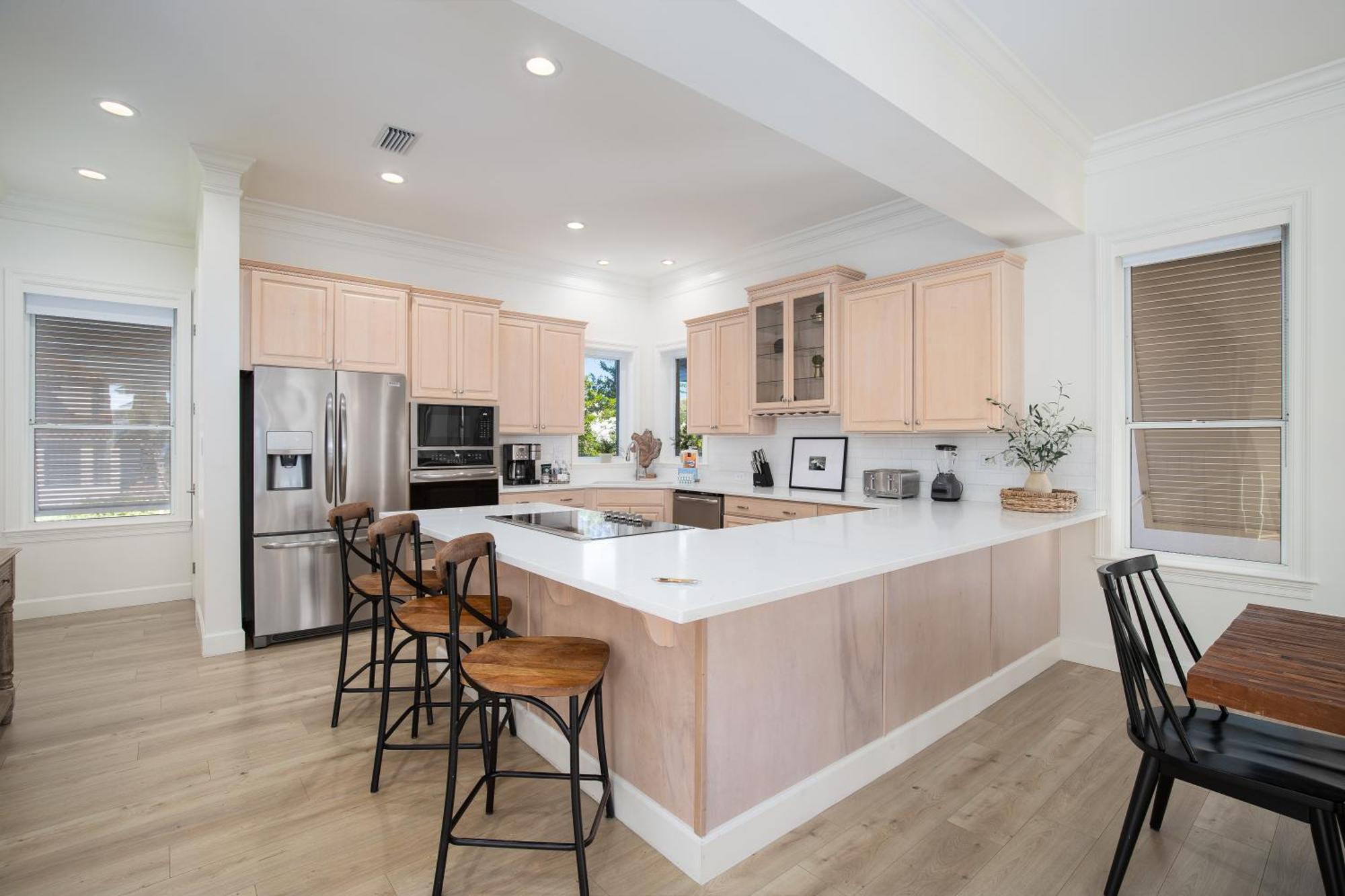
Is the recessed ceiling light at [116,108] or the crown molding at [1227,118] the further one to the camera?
the recessed ceiling light at [116,108]

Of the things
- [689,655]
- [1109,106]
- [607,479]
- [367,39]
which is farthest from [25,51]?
[1109,106]

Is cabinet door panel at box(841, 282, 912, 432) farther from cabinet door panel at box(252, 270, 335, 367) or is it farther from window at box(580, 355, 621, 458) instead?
cabinet door panel at box(252, 270, 335, 367)

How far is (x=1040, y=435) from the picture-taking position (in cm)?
367

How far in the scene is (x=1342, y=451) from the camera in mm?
2803

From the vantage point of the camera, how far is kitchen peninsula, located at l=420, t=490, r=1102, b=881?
1.81m

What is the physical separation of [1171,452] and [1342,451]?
74 cm

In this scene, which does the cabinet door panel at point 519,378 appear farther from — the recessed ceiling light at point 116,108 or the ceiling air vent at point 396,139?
the recessed ceiling light at point 116,108

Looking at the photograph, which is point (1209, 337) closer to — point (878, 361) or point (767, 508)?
point (878, 361)

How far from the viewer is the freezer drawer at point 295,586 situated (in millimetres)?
3912

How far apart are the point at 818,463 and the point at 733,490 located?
69 centimetres

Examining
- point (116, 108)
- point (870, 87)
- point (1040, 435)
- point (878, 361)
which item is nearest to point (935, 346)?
point (878, 361)

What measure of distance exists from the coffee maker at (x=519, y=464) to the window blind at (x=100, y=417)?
Result: 2562 mm

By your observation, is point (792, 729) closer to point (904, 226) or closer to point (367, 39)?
point (367, 39)

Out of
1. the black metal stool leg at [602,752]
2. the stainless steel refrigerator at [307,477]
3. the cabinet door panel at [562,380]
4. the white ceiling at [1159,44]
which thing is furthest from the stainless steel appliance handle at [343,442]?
the white ceiling at [1159,44]
